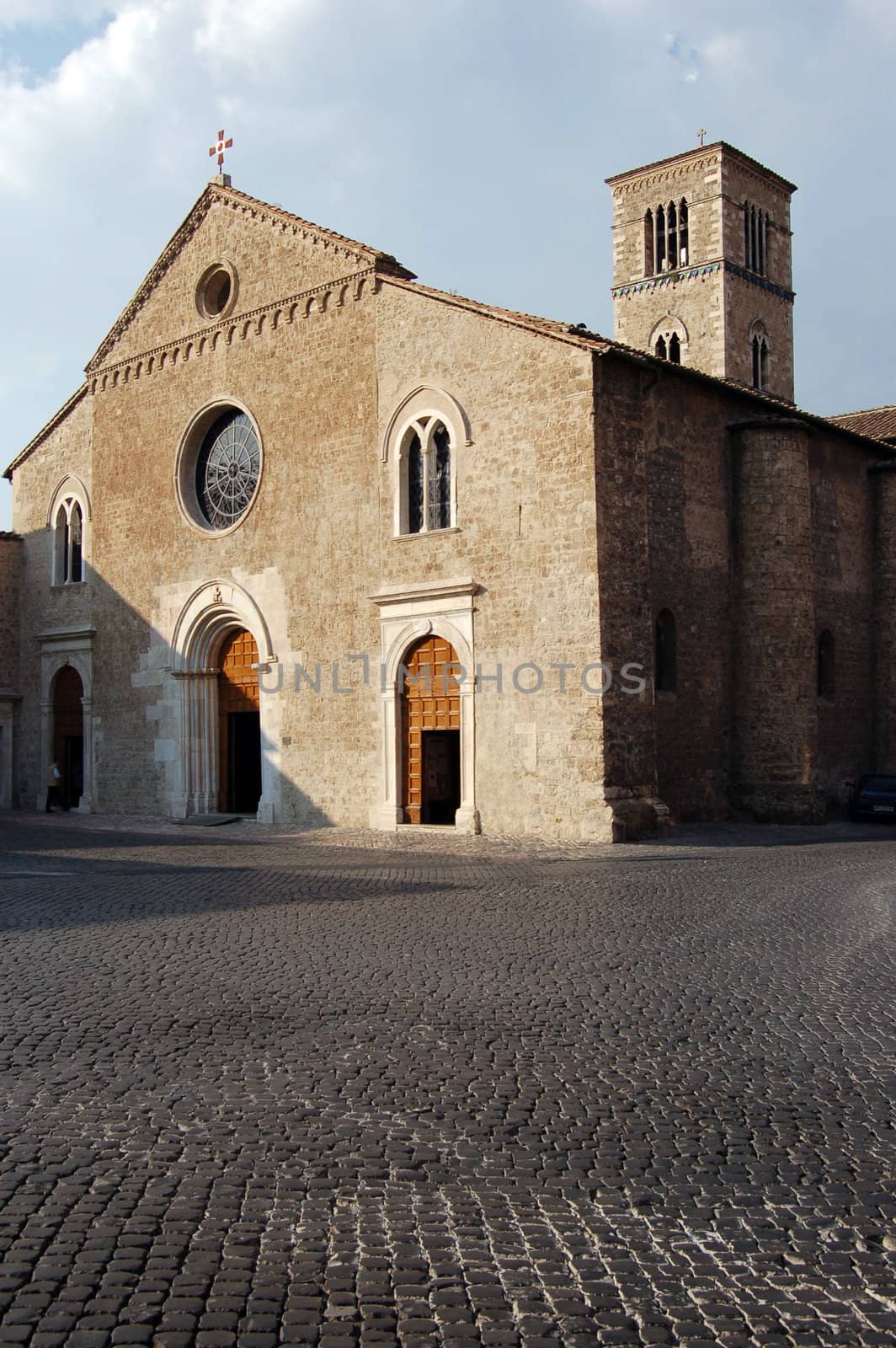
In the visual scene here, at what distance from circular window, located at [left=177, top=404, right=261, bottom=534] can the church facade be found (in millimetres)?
67

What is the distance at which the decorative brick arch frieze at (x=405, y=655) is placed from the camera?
20.0 meters

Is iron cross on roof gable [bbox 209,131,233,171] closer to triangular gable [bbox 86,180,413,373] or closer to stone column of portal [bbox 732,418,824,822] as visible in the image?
triangular gable [bbox 86,180,413,373]

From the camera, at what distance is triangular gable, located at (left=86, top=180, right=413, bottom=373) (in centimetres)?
2300

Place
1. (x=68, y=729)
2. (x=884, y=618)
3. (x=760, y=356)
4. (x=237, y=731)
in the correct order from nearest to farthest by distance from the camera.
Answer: (x=237, y=731) → (x=884, y=618) → (x=68, y=729) → (x=760, y=356)

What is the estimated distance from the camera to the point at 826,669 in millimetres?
24984

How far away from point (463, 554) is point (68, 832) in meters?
8.80

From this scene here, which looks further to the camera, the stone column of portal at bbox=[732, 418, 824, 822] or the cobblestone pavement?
the stone column of portal at bbox=[732, 418, 824, 822]

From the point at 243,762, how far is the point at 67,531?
791 cm

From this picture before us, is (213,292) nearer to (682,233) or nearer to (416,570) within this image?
(416,570)

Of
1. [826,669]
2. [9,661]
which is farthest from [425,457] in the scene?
[9,661]

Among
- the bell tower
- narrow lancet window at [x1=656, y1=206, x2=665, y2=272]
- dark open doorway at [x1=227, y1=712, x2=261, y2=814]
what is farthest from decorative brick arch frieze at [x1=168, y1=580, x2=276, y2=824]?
narrow lancet window at [x1=656, y1=206, x2=665, y2=272]

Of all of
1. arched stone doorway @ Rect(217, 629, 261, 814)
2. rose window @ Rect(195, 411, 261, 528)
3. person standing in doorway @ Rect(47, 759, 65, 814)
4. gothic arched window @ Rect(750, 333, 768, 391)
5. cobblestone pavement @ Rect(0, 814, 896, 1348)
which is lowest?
cobblestone pavement @ Rect(0, 814, 896, 1348)

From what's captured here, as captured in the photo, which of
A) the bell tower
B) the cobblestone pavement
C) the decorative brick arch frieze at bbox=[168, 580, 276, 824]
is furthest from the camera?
the bell tower

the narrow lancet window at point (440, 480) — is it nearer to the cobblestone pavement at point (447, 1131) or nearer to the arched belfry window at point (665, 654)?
the arched belfry window at point (665, 654)
